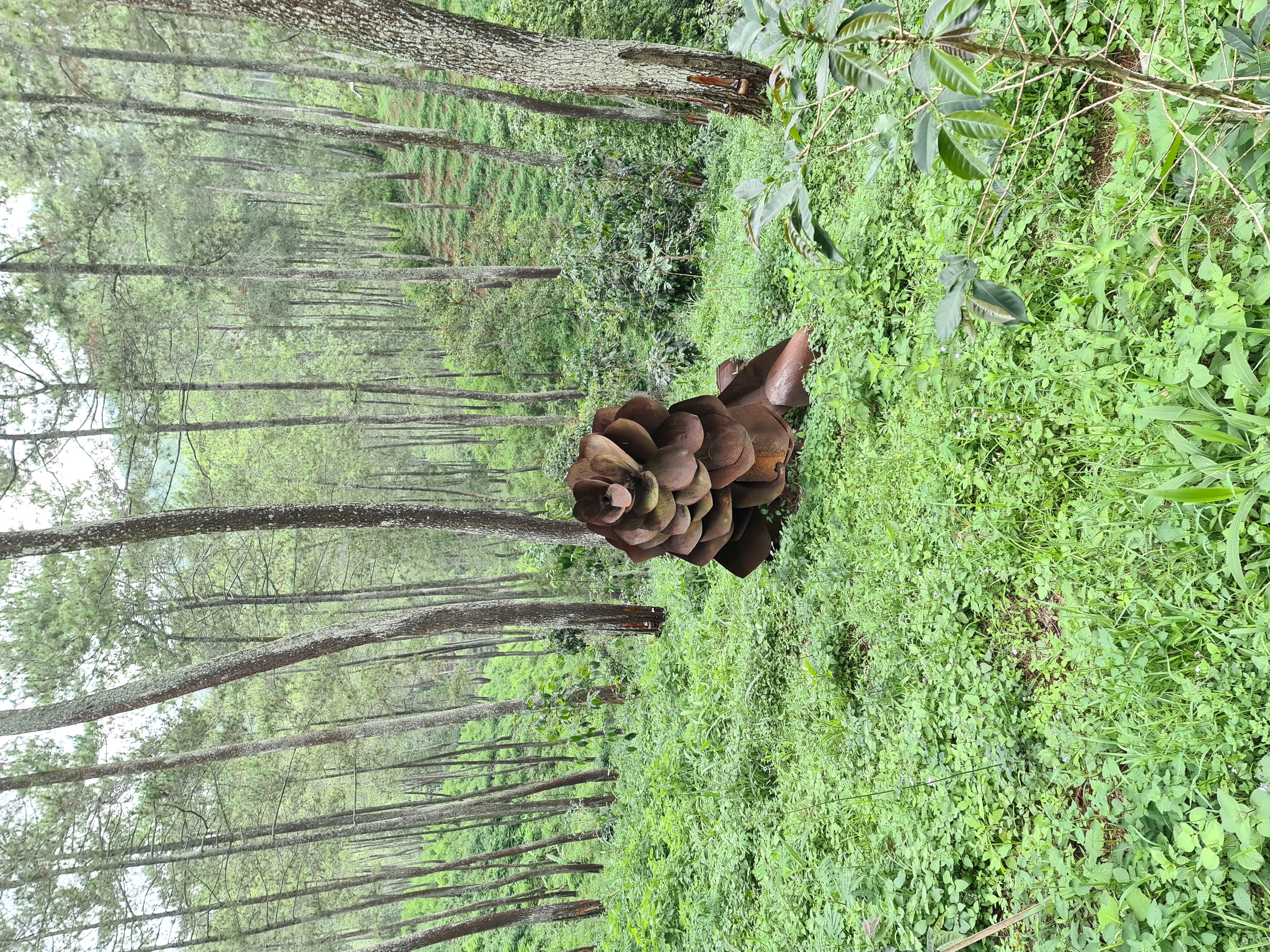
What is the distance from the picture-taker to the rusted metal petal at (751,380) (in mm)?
4742

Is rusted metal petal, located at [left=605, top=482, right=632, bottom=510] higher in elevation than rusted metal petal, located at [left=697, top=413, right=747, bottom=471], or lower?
lower

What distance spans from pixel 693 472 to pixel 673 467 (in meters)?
0.13

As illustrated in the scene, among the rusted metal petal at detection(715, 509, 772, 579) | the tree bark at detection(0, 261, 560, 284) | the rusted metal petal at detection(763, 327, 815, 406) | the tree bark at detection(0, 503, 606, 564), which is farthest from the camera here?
the tree bark at detection(0, 261, 560, 284)

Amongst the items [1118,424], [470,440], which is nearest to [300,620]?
[470,440]

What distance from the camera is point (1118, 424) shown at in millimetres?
2482

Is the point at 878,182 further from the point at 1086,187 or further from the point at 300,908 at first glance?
the point at 300,908

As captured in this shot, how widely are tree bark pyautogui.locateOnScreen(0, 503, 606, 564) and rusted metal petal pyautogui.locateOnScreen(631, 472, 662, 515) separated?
118cm

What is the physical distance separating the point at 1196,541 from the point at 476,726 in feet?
58.4

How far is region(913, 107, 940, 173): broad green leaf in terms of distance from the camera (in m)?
1.76

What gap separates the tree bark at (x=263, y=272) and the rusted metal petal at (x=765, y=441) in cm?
815

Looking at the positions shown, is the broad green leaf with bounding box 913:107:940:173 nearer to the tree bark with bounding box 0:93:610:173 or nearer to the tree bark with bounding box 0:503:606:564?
the tree bark with bounding box 0:503:606:564

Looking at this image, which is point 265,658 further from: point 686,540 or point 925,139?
point 925,139

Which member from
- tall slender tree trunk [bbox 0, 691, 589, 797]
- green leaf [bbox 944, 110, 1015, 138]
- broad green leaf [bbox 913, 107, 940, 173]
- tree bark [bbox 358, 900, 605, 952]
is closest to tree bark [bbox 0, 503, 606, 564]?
tall slender tree trunk [bbox 0, 691, 589, 797]

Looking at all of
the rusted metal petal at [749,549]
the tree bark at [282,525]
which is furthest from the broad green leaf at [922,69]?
the tree bark at [282,525]
